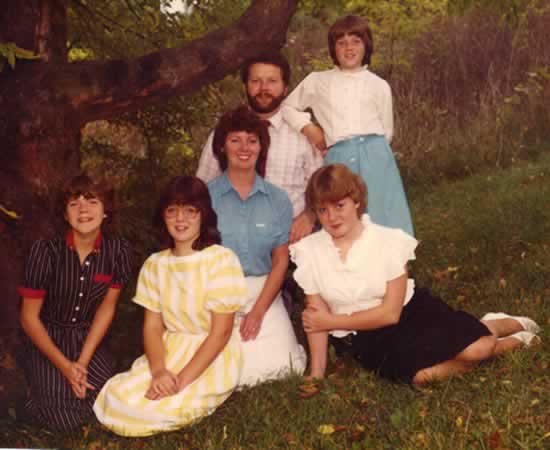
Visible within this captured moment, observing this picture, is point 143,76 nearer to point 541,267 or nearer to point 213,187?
point 213,187

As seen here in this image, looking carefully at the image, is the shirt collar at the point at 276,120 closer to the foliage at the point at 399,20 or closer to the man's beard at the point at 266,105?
the man's beard at the point at 266,105

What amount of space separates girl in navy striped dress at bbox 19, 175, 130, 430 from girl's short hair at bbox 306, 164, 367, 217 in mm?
1095

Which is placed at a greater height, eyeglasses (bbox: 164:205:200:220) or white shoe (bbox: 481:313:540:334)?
eyeglasses (bbox: 164:205:200:220)

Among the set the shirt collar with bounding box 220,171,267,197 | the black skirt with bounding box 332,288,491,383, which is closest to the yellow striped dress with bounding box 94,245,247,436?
the shirt collar with bounding box 220,171,267,197

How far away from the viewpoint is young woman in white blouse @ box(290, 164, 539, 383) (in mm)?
4305

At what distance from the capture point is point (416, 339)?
4.38 m

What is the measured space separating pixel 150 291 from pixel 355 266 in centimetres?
113

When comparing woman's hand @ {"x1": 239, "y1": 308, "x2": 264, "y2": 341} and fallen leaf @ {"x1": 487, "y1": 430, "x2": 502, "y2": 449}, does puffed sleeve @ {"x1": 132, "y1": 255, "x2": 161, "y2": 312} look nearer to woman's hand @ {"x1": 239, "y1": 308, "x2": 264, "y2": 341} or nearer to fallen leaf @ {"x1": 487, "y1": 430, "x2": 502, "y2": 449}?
woman's hand @ {"x1": 239, "y1": 308, "x2": 264, "y2": 341}

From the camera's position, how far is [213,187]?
493 cm

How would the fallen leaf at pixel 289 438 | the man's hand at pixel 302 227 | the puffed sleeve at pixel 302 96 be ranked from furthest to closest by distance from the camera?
the puffed sleeve at pixel 302 96
the man's hand at pixel 302 227
the fallen leaf at pixel 289 438

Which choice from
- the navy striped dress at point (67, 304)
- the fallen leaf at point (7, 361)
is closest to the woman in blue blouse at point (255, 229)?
the navy striped dress at point (67, 304)

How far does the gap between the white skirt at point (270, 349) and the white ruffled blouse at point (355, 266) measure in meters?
0.40

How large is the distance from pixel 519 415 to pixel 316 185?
1.57 m

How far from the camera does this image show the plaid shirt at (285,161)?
17.1 ft
